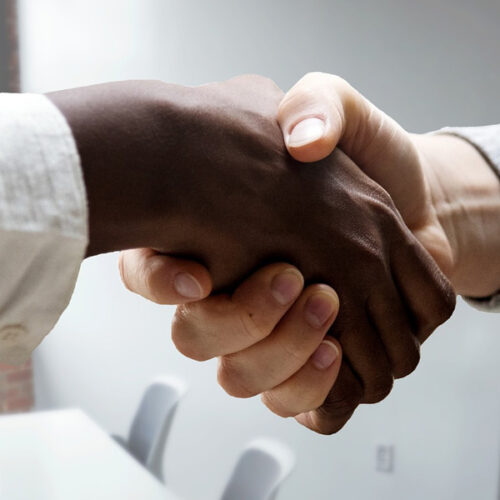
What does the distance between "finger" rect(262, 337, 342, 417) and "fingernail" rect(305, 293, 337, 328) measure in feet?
0.21

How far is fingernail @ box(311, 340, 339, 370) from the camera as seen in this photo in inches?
33.0

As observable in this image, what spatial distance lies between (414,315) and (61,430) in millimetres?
1974

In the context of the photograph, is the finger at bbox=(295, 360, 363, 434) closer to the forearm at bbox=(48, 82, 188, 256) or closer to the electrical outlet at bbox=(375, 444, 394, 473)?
the forearm at bbox=(48, 82, 188, 256)

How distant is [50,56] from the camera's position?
3.76 meters

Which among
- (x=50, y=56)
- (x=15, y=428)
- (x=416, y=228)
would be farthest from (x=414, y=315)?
(x=50, y=56)

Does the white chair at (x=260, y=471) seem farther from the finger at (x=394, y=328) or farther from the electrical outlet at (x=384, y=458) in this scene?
the finger at (x=394, y=328)

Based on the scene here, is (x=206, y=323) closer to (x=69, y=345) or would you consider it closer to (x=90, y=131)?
(x=90, y=131)

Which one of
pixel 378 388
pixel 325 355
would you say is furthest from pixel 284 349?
pixel 378 388

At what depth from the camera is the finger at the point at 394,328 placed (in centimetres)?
82

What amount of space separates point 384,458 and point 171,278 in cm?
187

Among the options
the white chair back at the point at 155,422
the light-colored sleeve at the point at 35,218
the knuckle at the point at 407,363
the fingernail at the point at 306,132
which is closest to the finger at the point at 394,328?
the knuckle at the point at 407,363

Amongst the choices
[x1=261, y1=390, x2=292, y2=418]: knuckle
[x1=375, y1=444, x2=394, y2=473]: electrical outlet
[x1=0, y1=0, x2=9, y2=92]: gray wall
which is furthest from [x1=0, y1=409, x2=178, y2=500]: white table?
[x1=0, y1=0, x2=9, y2=92]: gray wall

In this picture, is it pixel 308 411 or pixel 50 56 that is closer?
pixel 308 411

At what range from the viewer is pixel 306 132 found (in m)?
0.71
